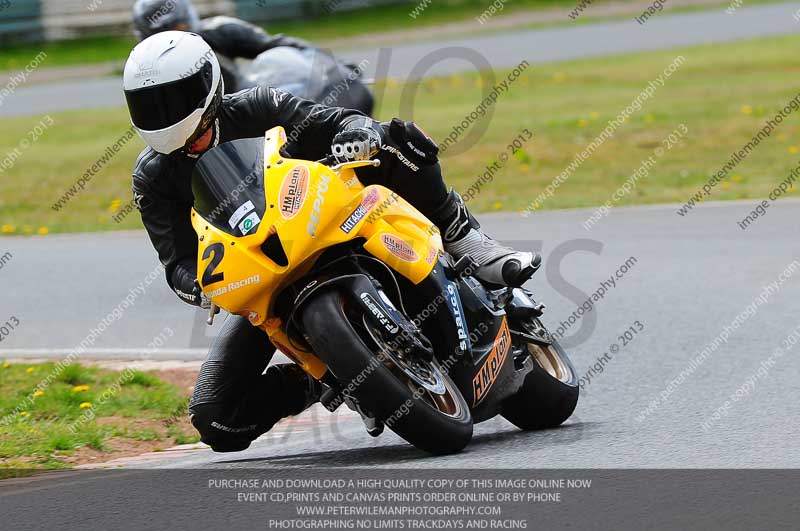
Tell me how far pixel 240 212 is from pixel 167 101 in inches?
22.4

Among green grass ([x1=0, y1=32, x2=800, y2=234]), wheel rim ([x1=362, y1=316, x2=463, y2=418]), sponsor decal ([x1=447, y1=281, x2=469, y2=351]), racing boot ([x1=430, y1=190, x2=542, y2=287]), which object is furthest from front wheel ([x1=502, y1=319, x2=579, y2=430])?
green grass ([x1=0, y1=32, x2=800, y2=234])

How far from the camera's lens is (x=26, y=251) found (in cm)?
1227

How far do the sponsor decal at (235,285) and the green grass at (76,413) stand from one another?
137 cm

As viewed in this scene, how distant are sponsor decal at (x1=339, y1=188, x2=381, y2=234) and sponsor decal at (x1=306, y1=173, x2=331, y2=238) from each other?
0.12 m

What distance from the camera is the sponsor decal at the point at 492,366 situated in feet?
17.9

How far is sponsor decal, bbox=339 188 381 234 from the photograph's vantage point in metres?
5.09

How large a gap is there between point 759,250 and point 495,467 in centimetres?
553

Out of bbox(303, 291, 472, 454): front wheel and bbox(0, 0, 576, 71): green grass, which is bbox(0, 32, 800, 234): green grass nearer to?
bbox(0, 0, 576, 71): green grass

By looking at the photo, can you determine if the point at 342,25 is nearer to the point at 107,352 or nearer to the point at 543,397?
the point at 107,352

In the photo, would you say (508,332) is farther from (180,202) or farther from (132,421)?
(132,421)

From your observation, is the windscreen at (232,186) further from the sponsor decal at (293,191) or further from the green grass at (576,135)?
the green grass at (576,135)

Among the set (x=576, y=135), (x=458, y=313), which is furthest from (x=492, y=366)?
(x=576, y=135)

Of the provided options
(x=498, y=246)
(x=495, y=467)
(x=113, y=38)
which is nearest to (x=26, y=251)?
(x=498, y=246)

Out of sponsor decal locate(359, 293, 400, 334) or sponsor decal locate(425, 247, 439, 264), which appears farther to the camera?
sponsor decal locate(425, 247, 439, 264)
